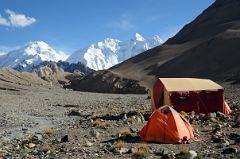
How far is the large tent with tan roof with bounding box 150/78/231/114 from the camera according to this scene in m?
29.5

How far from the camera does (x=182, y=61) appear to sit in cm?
14188

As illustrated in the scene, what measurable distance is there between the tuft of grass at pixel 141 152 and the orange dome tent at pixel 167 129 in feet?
5.38

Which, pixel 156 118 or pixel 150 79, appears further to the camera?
pixel 150 79

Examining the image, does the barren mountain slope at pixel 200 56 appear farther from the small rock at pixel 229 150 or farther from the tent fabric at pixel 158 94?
the small rock at pixel 229 150

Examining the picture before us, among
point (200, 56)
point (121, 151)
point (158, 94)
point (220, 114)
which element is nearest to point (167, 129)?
point (121, 151)

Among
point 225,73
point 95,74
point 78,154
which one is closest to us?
point 78,154

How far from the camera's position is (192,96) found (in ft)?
97.0

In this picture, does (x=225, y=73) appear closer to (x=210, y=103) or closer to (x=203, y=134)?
(x=210, y=103)

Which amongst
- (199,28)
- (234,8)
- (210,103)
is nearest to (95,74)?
(199,28)

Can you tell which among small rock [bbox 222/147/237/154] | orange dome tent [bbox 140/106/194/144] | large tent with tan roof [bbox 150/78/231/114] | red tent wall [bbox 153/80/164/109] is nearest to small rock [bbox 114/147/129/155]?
orange dome tent [bbox 140/106/194/144]

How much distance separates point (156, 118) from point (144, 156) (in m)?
3.79

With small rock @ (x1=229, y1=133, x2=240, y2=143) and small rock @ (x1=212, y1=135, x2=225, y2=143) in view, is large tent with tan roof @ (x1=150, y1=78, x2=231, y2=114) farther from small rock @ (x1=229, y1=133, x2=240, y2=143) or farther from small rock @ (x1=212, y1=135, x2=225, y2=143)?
small rock @ (x1=212, y1=135, x2=225, y2=143)

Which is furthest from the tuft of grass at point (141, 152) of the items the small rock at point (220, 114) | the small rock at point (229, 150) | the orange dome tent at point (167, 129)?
the small rock at point (220, 114)

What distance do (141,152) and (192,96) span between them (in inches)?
550
